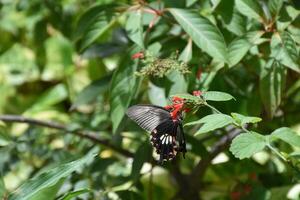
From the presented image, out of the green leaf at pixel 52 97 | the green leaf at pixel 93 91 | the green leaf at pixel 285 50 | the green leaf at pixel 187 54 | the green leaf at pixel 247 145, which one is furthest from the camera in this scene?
the green leaf at pixel 52 97

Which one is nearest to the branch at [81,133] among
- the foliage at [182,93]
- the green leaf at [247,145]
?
the foliage at [182,93]

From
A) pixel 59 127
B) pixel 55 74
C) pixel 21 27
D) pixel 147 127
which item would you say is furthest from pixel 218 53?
pixel 55 74

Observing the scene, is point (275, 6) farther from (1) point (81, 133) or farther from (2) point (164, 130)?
(1) point (81, 133)

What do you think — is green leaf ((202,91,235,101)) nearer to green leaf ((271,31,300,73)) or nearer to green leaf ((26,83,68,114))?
green leaf ((271,31,300,73))

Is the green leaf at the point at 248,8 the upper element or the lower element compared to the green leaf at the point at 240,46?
upper

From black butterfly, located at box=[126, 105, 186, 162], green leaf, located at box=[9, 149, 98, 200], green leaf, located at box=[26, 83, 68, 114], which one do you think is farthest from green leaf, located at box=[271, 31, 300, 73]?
green leaf, located at box=[26, 83, 68, 114]

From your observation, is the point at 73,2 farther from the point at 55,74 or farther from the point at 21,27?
the point at 55,74

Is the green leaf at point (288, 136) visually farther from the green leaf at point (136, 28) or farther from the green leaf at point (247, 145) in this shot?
the green leaf at point (136, 28)

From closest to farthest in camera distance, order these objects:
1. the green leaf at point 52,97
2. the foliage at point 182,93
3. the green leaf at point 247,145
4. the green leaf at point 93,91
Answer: the green leaf at point 247,145, the foliage at point 182,93, the green leaf at point 93,91, the green leaf at point 52,97
